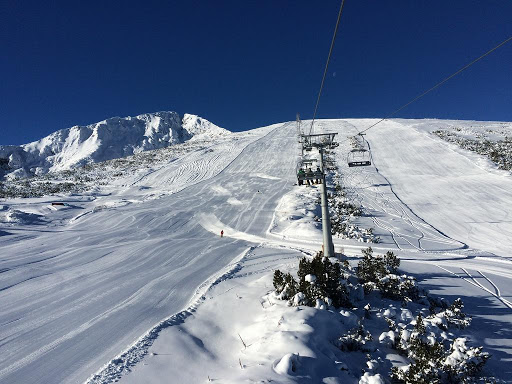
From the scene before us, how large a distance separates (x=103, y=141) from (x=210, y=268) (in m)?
129

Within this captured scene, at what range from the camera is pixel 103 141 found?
120312mm

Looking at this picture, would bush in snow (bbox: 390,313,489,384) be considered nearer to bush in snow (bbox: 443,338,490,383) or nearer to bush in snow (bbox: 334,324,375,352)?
bush in snow (bbox: 443,338,490,383)

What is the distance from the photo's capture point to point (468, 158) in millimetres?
36500

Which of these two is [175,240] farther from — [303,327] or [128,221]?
[303,327]

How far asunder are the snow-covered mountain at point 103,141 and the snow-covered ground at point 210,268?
82.8 metres

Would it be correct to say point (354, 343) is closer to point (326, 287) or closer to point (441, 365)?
point (441, 365)

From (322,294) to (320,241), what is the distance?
10.1 metres

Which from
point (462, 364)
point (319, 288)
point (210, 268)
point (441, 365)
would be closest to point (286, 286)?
point (319, 288)

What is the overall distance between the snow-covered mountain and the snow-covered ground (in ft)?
272

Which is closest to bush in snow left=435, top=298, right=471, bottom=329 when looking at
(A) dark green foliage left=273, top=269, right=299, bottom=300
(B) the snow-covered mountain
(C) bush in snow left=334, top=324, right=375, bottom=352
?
(C) bush in snow left=334, top=324, right=375, bottom=352

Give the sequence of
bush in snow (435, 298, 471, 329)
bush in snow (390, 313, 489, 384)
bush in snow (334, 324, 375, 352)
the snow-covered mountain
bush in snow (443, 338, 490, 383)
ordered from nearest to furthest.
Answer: bush in snow (390, 313, 489, 384) < bush in snow (443, 338, 490, 383) < bush in snow (334, 324, 375, 352) < bush in snow (435, 298, 471, 329) < the snow-covered mountain

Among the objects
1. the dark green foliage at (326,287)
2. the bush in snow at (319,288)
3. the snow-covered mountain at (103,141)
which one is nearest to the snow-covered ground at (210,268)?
the bush in snow at (319,288)

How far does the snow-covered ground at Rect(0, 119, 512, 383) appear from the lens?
18.9 ft

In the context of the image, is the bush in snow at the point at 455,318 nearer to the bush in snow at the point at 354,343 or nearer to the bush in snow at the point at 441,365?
the bush in snow at the point at 441,365
